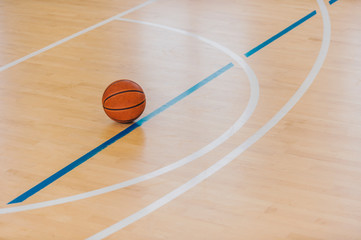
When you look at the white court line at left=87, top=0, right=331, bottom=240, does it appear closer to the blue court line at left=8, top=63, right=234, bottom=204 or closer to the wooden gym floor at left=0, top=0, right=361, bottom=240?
the wooden gym floor at left=0, top=0, right=361, bottom=240

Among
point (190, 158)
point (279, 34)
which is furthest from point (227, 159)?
point (279, 34)

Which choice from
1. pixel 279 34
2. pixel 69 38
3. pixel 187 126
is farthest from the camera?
pixel 69 38

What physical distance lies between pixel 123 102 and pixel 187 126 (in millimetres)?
671

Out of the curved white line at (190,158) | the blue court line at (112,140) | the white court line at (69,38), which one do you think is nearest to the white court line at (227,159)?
the curved white line at (190,158)

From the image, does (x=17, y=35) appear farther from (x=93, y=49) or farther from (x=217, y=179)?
(x=217, y=179)

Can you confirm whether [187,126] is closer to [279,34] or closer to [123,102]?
Result: [123,102]

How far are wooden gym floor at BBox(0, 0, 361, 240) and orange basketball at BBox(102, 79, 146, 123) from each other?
0.16 m

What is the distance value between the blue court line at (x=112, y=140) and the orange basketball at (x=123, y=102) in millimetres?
154

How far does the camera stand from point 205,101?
21.7 feet

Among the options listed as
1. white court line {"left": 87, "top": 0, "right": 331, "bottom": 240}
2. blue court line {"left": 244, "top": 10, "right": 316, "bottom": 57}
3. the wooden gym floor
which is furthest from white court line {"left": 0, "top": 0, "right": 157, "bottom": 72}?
white court line {"left": 87, "top": 0, "right": 331, "bottom": 240}

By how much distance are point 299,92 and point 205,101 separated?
1.03 meters

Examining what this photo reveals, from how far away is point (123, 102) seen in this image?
5.98m

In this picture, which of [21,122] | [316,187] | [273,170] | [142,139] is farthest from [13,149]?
[316,187]

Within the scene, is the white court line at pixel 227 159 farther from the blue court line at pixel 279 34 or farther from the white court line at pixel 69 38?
the white court line at pixel 69 38
